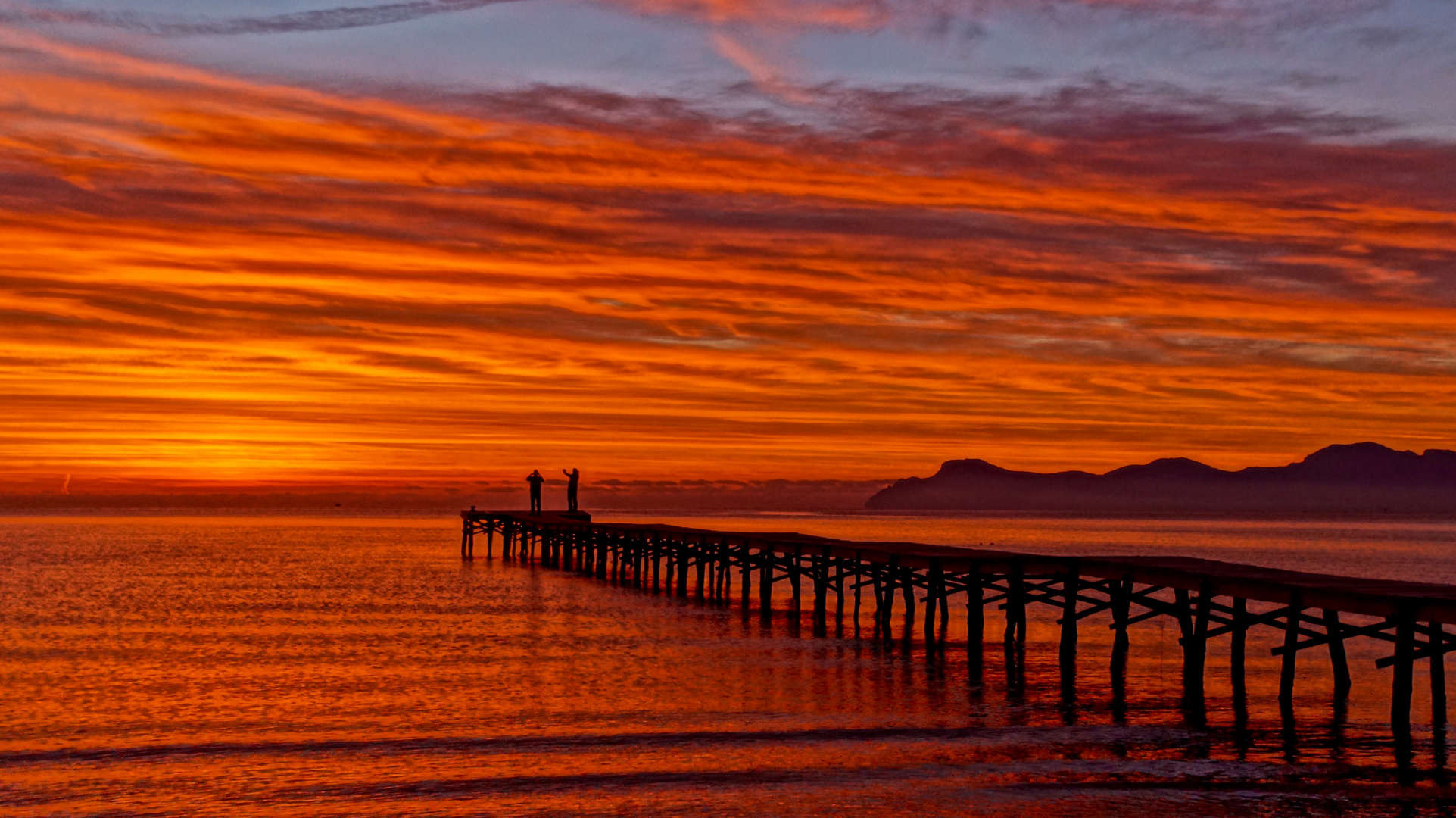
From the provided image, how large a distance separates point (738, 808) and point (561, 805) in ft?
5.79

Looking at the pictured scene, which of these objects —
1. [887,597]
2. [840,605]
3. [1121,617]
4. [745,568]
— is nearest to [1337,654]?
[1121,617]

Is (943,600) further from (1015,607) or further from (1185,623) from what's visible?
(1185,623)

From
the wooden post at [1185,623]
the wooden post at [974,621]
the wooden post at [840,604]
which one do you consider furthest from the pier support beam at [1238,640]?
the wooden post at [840,604]

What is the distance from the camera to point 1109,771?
53.0ft

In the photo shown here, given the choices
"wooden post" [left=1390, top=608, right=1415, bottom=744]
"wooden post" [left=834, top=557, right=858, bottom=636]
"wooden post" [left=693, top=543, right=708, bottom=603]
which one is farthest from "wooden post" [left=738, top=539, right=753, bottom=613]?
"wooden post" [left=1390, top=608, right=1415, bottom=744]

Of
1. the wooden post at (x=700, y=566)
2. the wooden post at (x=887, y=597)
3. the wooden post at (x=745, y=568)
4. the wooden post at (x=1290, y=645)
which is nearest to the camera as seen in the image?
the wooden post at (x=1290, y=645)

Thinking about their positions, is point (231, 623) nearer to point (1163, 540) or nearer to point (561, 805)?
point (561, 805)

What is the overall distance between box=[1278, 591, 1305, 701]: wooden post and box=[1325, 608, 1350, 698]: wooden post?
0.44 meters

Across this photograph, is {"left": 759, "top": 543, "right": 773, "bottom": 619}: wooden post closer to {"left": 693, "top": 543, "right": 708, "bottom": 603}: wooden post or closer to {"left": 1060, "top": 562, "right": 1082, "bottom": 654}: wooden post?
{"left": 693, "top": 543, "right": 708, "bottom": 603}: wooden post

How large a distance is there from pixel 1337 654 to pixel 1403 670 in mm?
2709

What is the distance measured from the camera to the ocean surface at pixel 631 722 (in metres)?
14.8

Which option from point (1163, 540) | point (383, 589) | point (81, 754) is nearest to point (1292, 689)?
point (81, 754)

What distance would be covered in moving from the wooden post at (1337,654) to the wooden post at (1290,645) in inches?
17.4

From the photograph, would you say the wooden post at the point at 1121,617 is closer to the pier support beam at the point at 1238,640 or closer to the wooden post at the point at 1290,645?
the pier support beam at the point at 1238,640
